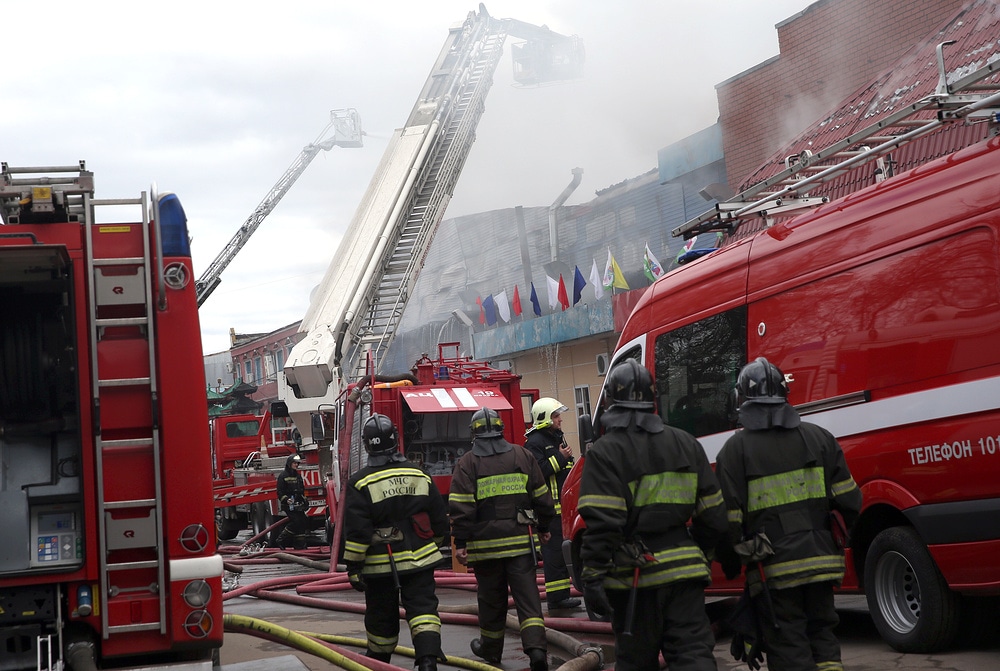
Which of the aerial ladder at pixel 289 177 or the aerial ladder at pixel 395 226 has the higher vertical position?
the aerial ladder at pixel 289 177

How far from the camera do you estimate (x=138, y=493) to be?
4.35 m

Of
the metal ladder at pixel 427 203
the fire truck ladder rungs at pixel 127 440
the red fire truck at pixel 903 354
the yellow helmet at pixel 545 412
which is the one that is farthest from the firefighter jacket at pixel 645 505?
the metal ladder at pixel 427 203

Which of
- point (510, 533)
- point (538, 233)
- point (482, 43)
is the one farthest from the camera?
point (538, 233)

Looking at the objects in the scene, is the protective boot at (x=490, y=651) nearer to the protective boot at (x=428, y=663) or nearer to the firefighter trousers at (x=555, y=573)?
the protective boot at (x=428, y=663)

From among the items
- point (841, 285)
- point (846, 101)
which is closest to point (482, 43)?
point (846, 101)

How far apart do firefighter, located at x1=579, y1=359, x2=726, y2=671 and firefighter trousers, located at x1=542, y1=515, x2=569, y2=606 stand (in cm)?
384

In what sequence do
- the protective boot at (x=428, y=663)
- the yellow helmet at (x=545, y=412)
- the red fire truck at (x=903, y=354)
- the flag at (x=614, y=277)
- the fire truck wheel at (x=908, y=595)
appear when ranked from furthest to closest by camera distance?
the flag at (x=614, y=277) → the yellow helmet at (x=545, y=412) → the protective boot at (x=428, y=663) → the fire truck wheel at (x=908, y=595) → the red fire truck at (x=903, y=354)

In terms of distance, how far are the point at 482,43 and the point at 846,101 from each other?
278 inches

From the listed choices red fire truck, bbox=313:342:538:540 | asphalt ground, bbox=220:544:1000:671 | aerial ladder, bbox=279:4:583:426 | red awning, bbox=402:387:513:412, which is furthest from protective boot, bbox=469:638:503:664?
aerial ladder, bbox=279:4:583:426

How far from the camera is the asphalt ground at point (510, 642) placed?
5.48m

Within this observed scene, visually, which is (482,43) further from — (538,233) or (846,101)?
(538,233)

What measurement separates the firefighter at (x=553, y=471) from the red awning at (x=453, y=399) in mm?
3131

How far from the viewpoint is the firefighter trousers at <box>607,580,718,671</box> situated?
169 inches

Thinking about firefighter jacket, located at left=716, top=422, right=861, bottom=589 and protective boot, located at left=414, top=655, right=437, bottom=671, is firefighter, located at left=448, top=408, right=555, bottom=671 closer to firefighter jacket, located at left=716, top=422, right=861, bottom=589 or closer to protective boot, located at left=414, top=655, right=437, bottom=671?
protective boot, located at left=414, top=655, right=437, bottom=671
